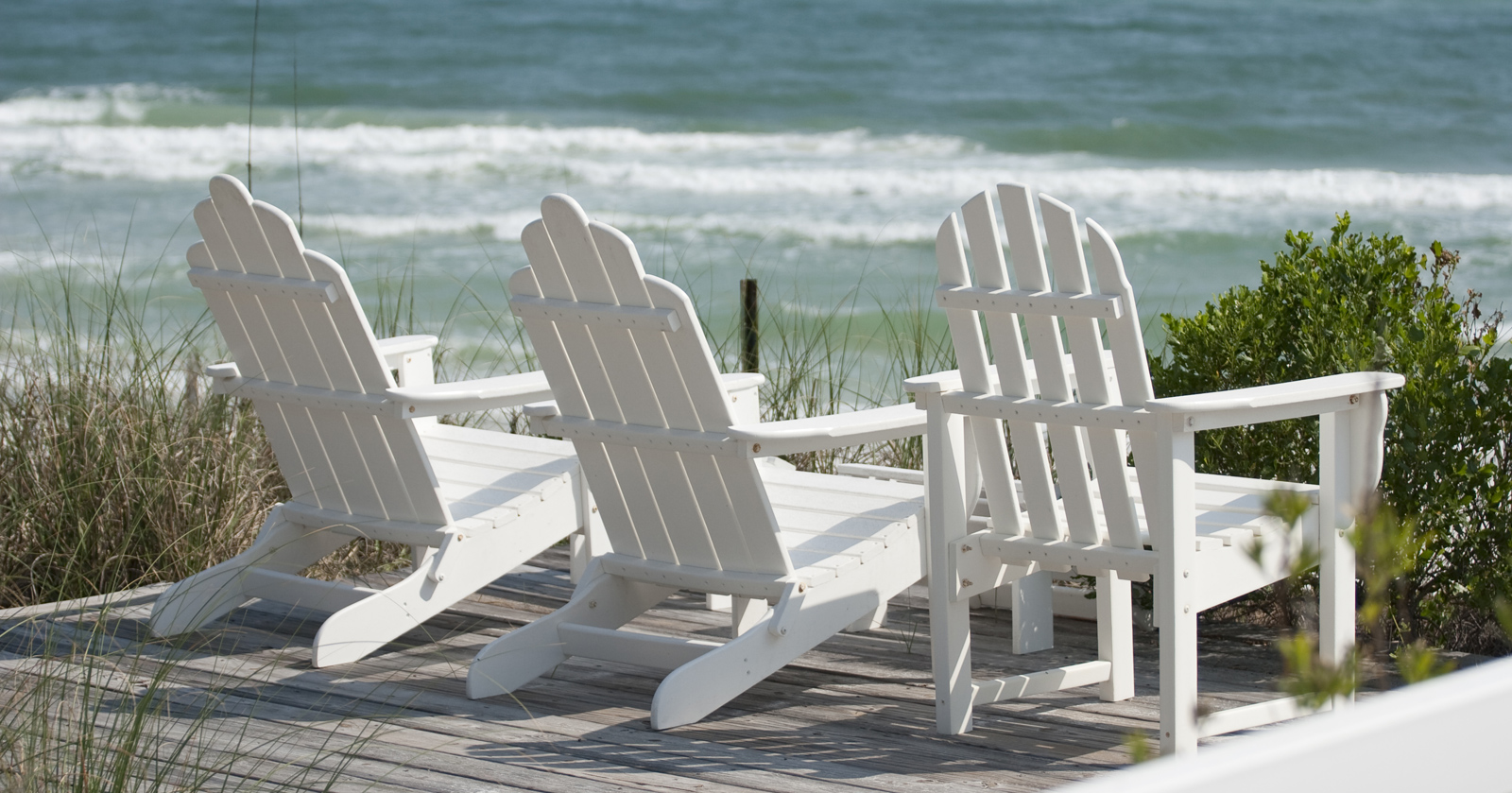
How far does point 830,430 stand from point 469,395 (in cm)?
93

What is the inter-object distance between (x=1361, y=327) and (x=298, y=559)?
2612 millimetres

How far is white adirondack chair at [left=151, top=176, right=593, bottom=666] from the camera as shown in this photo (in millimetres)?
3387

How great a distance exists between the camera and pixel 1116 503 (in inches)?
110

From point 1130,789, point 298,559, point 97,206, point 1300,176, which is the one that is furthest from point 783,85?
point 1130,789

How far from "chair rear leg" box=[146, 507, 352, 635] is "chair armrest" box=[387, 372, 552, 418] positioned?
504 millimetres

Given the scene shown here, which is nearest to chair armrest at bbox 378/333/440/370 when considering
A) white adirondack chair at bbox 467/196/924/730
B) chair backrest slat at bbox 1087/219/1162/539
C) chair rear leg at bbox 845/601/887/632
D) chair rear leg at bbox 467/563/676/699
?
white adirondack chair at bbox 467/196/924/730

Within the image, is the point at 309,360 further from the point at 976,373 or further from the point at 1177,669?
the point at 1177,669

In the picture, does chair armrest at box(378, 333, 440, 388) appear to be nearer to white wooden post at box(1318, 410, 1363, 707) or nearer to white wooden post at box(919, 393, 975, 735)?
white wooden post at box(919, 393, 975, 735)

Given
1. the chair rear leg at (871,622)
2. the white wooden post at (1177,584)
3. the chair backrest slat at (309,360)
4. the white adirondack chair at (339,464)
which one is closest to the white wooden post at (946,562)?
the white wooden post at (1177,584)

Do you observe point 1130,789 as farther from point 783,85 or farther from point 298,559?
point 783,85

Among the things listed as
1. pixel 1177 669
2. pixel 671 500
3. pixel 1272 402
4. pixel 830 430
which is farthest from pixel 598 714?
pixel 1272 402

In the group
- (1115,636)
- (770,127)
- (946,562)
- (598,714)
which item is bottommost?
(598,714)

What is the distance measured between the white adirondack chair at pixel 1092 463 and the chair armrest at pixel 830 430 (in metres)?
0.15

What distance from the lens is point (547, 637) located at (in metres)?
3.28
